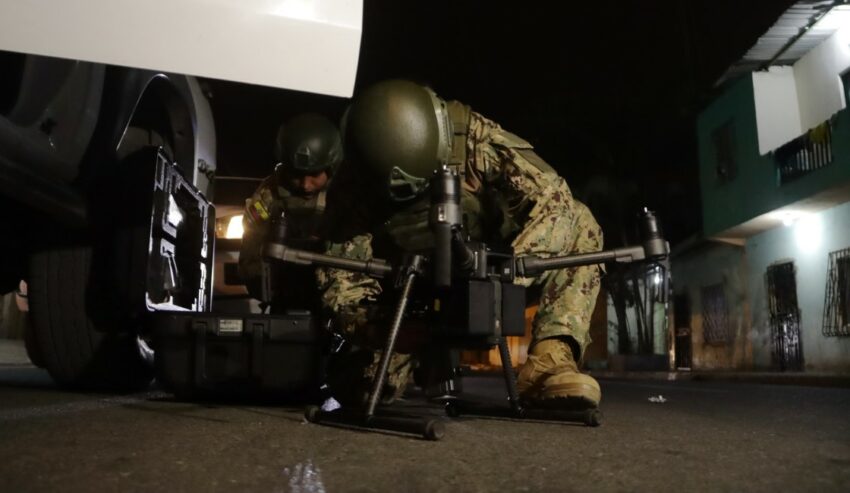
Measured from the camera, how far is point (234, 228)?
18.0ft

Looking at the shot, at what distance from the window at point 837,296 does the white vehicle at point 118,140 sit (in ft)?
31.6

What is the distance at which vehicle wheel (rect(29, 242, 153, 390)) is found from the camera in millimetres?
3146

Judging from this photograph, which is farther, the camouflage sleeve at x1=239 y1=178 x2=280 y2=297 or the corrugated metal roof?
the corrugated metal roof

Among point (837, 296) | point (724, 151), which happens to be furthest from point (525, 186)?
point (724, 151)

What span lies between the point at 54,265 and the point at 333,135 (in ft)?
6.13

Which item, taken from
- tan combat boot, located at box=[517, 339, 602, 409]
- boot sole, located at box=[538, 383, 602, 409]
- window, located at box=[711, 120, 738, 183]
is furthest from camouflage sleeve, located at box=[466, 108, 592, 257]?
window, located at box=[711, 120, 738, 183]

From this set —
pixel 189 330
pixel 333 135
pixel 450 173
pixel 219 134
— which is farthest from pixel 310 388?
pixel 219 134

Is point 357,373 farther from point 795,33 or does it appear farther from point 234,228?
point 795,33

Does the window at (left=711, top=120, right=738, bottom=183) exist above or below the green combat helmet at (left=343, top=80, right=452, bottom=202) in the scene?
above

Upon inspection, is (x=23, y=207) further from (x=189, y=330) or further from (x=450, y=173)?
(x=450, y=173)

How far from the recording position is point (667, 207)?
50.7ft

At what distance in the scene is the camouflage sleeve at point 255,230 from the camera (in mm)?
3742

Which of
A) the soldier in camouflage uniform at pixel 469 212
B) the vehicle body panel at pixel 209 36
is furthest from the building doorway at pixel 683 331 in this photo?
the vehicle body panel at pixel 209 36

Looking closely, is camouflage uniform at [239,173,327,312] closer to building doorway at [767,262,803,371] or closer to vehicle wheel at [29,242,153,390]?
vehicle wheel at [29,242,153,390]
